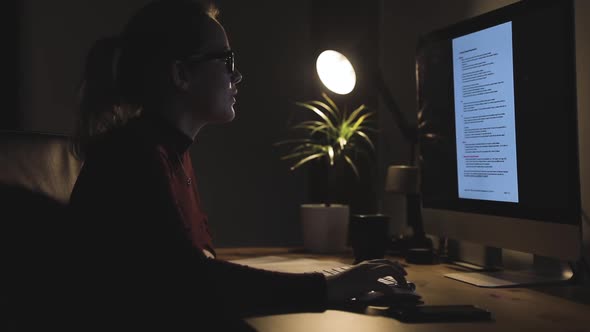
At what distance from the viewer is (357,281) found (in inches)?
41.5

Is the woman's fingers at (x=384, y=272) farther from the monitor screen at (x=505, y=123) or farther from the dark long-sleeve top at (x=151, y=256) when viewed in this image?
the monitor screen at (x=505, y=123)

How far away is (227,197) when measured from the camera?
284 centimetres

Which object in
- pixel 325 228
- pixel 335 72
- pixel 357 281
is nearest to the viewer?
pixel 357 281

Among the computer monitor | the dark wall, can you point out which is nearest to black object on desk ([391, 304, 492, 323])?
the computer monitor

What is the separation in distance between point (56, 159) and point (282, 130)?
162 cm

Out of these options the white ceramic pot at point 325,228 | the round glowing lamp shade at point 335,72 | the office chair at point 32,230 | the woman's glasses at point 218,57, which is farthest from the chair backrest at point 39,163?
the round glowing lamp shade at point 335,72

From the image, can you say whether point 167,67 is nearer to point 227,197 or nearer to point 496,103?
point 496,103

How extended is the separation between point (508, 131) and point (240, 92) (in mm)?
1728

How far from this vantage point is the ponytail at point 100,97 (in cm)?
129

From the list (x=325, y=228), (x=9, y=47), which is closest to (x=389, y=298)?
(x=325, y=228)

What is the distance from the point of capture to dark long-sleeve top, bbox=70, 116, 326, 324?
998mm

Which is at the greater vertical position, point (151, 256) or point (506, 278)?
point (151, 256)

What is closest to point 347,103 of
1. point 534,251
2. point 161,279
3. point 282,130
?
point 282,130

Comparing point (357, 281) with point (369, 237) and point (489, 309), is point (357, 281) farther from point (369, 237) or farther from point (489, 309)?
point (369, 237)
